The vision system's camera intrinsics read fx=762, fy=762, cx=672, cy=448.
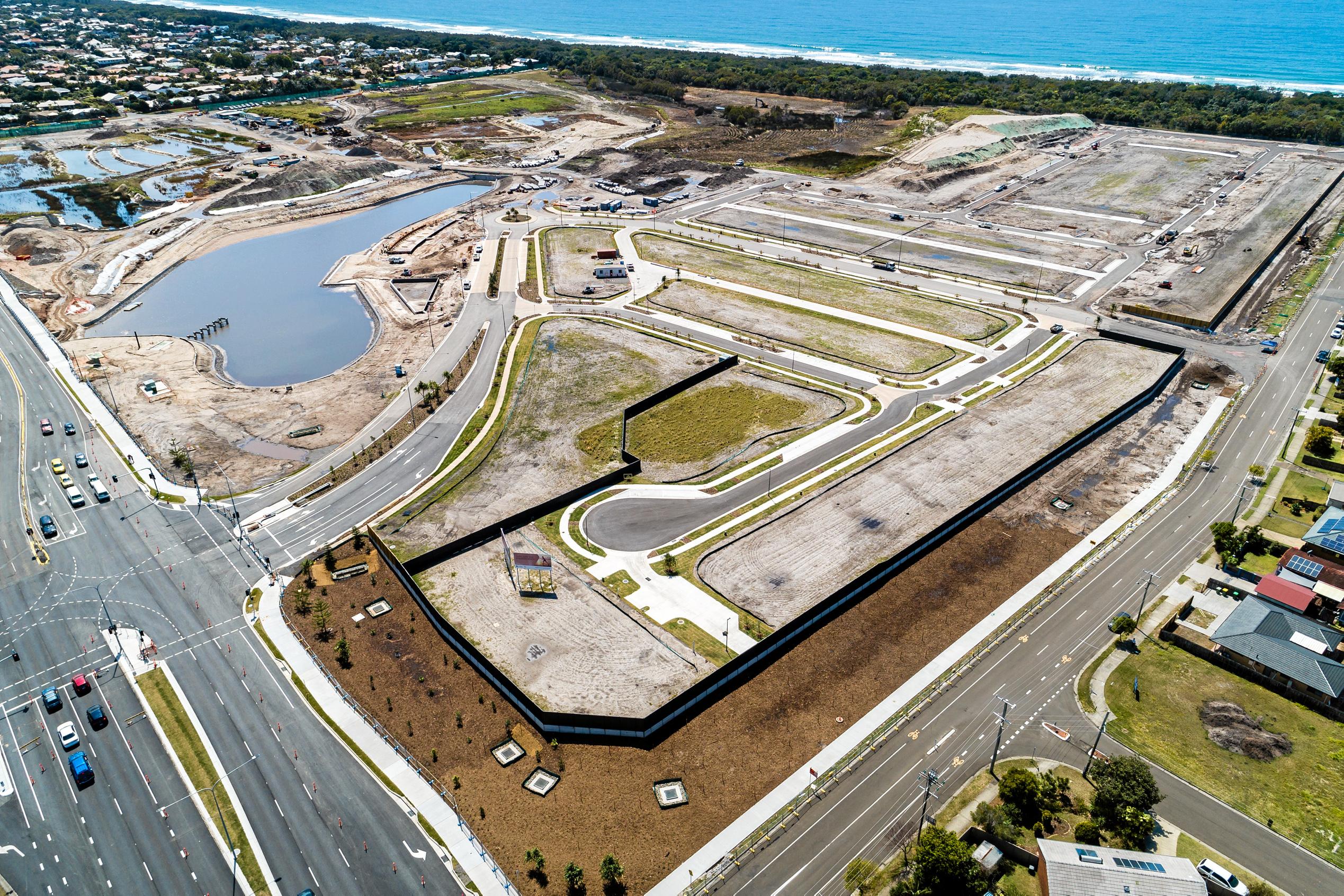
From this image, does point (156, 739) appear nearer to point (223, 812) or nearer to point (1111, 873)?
point (223, 812)

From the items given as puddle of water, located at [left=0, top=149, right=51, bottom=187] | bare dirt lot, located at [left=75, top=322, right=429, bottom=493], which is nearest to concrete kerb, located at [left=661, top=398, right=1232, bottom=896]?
bare dirt lot, located at [left=75, top=322, right=429, bottom=493]

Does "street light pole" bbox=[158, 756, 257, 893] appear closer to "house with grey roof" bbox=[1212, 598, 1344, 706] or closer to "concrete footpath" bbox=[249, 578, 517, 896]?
"concrete footpath" bbox=[249, 578, 517, 896]

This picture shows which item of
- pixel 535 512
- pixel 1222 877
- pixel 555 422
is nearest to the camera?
pixel 1222 877

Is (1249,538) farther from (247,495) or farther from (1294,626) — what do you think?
(247,495)

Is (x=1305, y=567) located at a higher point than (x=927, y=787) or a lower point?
higher

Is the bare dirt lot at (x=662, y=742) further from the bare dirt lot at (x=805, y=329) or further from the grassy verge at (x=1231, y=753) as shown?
the bare dirt lot at (x=805, y=329)

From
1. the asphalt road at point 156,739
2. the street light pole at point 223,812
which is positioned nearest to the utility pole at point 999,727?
the asphalt road at point 156,739

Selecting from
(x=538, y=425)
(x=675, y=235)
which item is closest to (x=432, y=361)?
(x=538, y=425)

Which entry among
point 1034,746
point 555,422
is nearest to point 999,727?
point 1034,746
